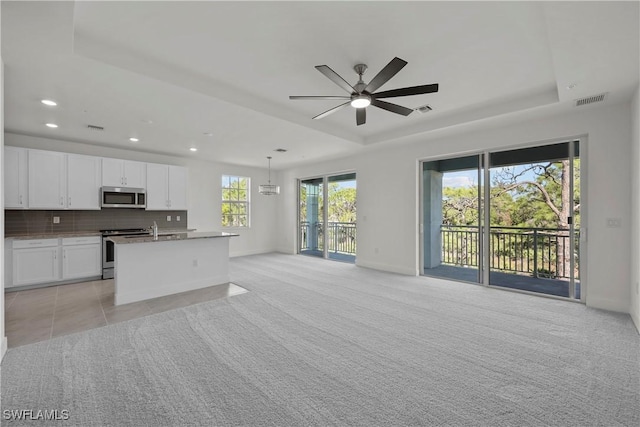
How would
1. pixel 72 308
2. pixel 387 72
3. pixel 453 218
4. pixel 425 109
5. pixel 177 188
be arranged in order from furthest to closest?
pixel 177 188 → pixel 453 218 → pixel 425 109 → pixel 72 308 → pixel 387 72

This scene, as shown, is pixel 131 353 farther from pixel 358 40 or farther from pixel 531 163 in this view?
pixel 531 163

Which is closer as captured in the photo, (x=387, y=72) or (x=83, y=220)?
(x=387, y=72)

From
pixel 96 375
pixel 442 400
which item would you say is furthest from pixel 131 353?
pixel 442 400

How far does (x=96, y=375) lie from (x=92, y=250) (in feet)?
13.2

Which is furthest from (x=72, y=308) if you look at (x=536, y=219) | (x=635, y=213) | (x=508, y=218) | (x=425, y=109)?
A: (x=635, y=213)

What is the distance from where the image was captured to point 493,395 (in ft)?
6.42

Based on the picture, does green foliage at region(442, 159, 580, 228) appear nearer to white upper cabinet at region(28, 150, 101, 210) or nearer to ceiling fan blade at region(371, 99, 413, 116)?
ceiling fan blade at region(371, 99, 413, 116)

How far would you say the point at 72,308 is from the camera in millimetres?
3734

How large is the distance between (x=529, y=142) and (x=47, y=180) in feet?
26.3

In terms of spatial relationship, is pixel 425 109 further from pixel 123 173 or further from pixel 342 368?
pixel 123 173

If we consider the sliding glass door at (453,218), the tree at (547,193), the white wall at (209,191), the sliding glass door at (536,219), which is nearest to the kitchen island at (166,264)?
the white wall at (209,191)

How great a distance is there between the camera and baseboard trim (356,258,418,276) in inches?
224
